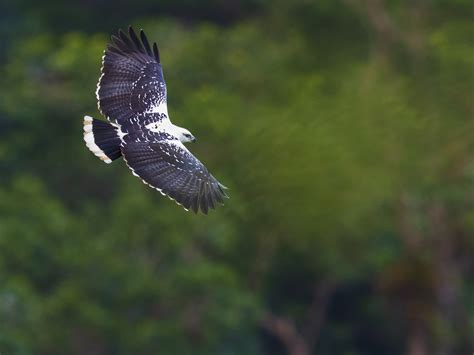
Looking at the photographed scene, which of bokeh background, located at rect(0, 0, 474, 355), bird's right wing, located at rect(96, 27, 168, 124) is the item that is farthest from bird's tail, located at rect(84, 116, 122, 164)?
bokeh background, located at rect(0, 0, 474, 355)

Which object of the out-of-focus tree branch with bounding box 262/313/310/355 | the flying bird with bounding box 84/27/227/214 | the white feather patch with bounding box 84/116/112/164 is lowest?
the white feather patch with bounding box 84/116/112/164

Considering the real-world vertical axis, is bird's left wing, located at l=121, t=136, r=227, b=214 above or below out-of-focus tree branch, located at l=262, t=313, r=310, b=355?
below

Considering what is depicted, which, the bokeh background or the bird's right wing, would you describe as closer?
the bird's right wing

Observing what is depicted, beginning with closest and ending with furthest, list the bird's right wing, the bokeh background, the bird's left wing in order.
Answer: the bird's left wing, the bird's right wing, the bokeh background

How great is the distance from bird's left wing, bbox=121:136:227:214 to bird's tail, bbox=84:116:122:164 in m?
0.09

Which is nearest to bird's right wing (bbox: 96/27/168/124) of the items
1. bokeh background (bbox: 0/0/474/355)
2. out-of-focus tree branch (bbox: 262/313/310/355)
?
bokeh background (bbox: 0/0/474/355)

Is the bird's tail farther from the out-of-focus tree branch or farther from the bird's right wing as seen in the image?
the out-of-focus tree branch

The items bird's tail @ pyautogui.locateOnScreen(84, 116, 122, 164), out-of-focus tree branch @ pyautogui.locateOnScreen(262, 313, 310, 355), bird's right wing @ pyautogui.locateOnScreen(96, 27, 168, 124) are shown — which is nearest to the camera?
bird's tail @ pyautogui.locateOnScreen(84, 116, 122, 164)

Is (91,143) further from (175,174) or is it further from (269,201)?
(269,201)

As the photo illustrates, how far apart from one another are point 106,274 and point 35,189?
9.27ft

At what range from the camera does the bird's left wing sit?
50.5 feet

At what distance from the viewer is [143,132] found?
15766 millimetres

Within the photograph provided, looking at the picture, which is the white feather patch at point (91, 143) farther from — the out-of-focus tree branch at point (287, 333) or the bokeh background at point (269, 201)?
the out-of-focus tree branch at point (287, 333)

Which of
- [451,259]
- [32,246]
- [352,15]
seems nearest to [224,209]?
[32,246]
